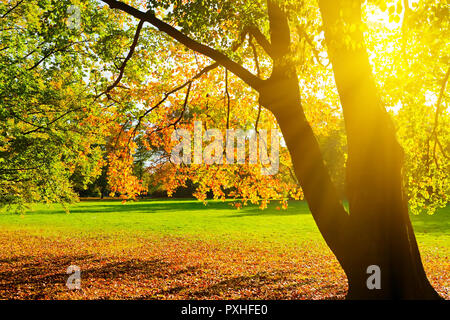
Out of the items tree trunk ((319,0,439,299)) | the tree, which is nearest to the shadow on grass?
the tree

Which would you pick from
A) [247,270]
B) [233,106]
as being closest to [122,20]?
[233,106]

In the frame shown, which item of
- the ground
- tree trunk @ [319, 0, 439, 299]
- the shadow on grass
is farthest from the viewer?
the shadow on grass

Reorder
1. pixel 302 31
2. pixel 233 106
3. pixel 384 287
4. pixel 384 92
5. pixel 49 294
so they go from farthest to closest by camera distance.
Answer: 1. pixel 233 106
2. pixel 384 92
3. pixel 49 294
4. pixel 302 31
5. pixel 384 287

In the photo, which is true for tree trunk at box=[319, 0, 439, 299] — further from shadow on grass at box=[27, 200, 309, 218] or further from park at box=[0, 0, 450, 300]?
shadow on grass at box=[27, 200, 309, 218]

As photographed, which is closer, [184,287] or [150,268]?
[184,287]

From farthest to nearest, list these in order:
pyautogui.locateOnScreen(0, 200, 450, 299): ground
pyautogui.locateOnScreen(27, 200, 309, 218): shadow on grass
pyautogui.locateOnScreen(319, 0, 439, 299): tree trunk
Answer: pyautogui.locateOnScreen(27, 200, 309, 218): shadow on grass < pyautogui.locateOnScreen(0, 200, 450, 299): ground < pyautogui.locateOnScreen(319, 0, 439, 299): tree trunk

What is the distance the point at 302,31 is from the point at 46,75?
11.2 m

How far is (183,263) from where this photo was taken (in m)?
14.7

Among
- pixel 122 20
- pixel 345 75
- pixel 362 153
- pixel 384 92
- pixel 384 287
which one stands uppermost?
Answer: pixel 122 20

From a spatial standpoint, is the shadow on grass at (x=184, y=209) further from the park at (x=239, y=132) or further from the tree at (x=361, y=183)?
the tree at (x=361, y=183)

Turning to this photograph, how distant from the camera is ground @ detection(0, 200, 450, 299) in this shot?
1020cm

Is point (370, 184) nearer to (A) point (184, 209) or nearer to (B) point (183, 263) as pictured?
(B) point (183, 263)

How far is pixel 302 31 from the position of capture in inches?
317

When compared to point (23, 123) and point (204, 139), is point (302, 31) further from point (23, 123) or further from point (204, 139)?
point (23, 123)
